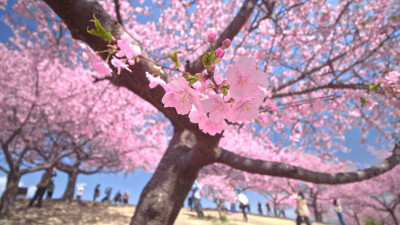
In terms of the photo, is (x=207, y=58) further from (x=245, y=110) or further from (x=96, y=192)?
(x=96, y=192)

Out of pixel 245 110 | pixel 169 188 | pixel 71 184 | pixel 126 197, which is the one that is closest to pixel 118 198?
pixel 126 197

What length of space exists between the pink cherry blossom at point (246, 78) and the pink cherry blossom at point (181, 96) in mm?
192

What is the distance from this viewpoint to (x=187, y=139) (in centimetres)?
362

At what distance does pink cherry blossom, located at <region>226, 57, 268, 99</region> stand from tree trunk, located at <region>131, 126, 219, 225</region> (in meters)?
1.93

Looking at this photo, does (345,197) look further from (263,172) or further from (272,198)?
(263,172)

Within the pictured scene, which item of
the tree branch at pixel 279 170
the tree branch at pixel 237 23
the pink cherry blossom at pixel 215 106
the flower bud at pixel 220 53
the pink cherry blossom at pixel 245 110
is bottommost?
the pink cherry blossom at pixel 215 106

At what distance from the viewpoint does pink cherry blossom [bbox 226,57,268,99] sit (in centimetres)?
85

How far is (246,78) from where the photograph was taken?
34.7 inches

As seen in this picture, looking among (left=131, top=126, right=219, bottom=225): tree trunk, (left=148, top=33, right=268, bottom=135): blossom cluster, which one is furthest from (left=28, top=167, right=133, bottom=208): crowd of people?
(left=148, top=33, right=268, bottom=135): blossom cluster

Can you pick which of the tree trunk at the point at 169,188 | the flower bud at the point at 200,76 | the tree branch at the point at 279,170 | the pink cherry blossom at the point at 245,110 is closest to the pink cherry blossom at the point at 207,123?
the pink cherry blossom at the point at 245,110

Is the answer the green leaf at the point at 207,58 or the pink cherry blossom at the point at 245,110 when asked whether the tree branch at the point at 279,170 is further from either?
the green leaf at the point at 207,58

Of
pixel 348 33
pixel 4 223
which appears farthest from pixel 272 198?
pixel 4 223

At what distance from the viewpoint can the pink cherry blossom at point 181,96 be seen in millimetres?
935

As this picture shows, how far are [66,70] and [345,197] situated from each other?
2429 cm
